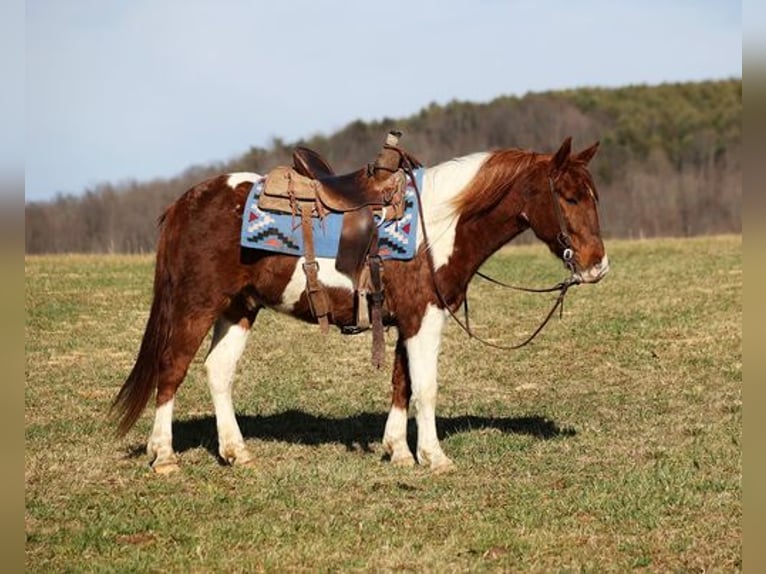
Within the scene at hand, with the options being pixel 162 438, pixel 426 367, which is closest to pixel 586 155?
pixel 426 367

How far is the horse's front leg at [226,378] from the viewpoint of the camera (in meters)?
8.55

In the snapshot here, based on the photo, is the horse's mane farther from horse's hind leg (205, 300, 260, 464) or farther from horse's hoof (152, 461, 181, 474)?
horse's hoof (152, 461, 181, 474)

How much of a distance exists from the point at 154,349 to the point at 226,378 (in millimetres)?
657

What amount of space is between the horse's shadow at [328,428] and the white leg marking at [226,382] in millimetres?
467

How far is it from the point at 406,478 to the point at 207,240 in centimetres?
244

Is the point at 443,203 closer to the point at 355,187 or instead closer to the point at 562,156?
the point at 355,187

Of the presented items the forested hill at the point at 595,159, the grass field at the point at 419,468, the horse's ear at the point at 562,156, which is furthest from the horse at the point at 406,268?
the forested hill at the point at 595,159

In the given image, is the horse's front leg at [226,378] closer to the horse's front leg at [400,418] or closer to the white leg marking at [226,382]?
the white leg marking at [226,382]

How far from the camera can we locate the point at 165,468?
8219 mm

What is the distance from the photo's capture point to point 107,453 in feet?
29.6
